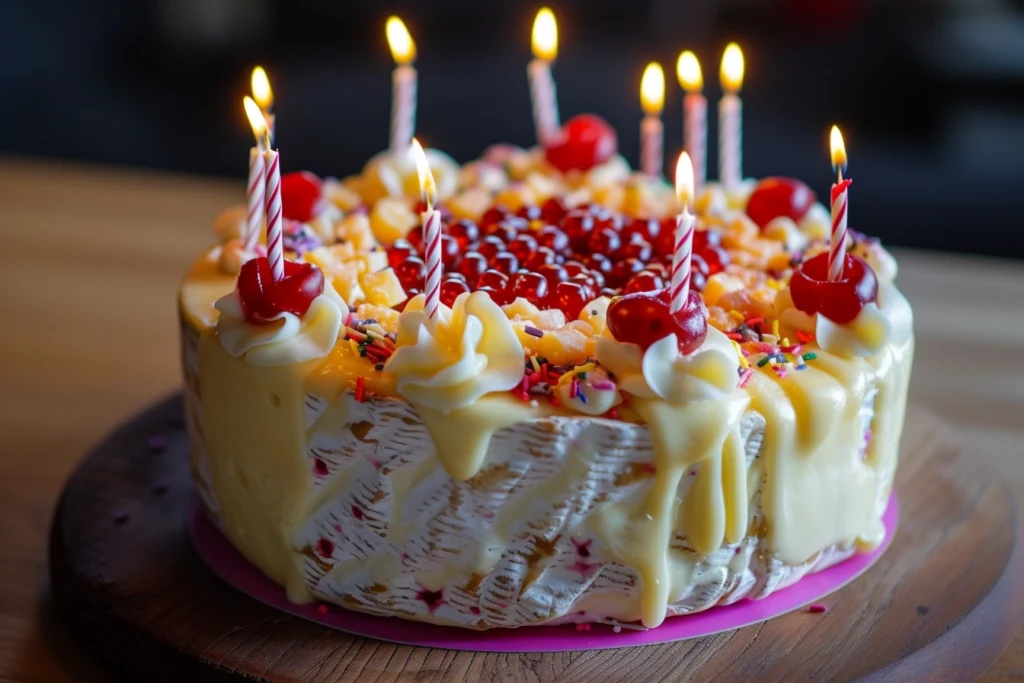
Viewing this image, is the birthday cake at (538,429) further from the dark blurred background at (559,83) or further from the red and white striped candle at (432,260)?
the dark blurred background at (559,83)

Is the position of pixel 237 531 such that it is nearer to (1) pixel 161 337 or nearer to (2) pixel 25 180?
(1) pixel 161 337

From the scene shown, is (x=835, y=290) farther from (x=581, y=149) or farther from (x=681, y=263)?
(x=581, y=149)

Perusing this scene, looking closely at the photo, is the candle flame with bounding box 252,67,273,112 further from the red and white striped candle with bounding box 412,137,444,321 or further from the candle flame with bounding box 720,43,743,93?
the candle flame with bounding box 720,43,743,93

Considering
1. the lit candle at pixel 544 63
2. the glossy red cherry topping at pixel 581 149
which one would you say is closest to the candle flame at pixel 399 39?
the lit candle at pixel 544 63

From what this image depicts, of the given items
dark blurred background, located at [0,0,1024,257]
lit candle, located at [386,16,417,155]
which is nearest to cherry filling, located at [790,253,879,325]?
lit candle, located at [386,16,417,155]

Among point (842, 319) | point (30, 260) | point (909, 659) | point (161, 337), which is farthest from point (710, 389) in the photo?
point (30, 260)
